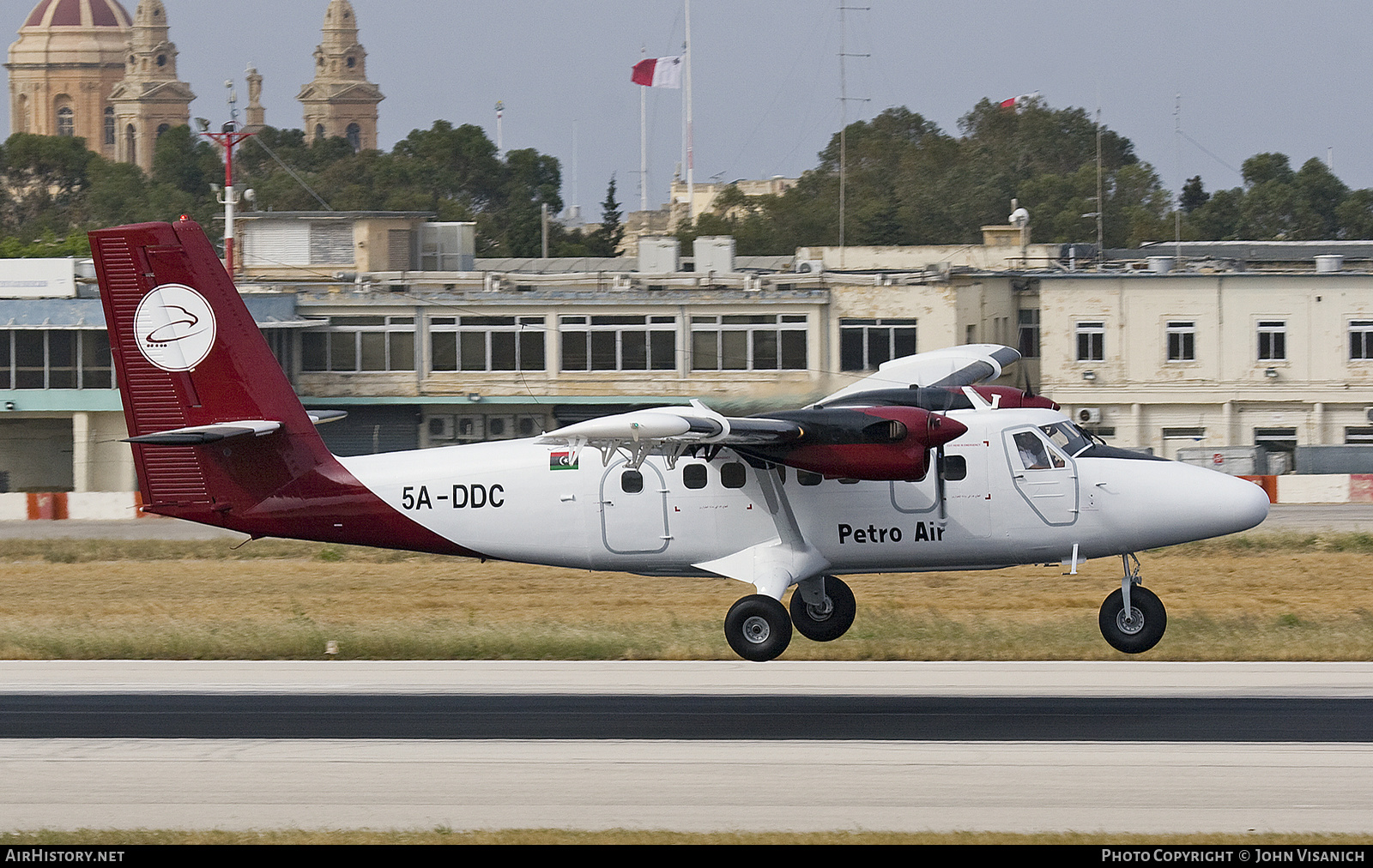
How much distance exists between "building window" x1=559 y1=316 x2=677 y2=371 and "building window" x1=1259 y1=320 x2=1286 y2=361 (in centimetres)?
2032

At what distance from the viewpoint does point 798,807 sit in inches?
566

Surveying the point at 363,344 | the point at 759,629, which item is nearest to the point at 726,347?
the point at 363,344

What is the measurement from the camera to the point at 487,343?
58.4m

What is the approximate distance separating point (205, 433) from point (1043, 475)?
10847mm

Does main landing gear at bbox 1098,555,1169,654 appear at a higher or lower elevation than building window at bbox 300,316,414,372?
lower

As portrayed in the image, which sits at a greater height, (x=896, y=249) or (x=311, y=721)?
(x=896, y=249)

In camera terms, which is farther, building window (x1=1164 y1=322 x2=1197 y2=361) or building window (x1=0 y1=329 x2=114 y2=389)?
building window (x1=1164 y1=322 x2=1197 y2=361)

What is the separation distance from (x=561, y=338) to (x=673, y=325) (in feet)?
13.1

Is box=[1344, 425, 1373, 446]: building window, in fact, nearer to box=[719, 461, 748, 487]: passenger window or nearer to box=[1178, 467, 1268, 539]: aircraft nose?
box=[1178, 467, 1268, 539]: aircraft nose

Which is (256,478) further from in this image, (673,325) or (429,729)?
(673,325)

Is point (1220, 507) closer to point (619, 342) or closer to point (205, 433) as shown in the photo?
point (205, 433)

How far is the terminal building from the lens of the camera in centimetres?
5638

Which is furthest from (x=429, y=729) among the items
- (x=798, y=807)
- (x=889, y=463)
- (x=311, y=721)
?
(x=889, y=463)

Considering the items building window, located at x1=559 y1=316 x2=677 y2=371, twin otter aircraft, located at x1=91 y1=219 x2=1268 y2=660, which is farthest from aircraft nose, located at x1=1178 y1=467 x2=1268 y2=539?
building window, located at x1=559 y1=316 x2=677 y2=371
